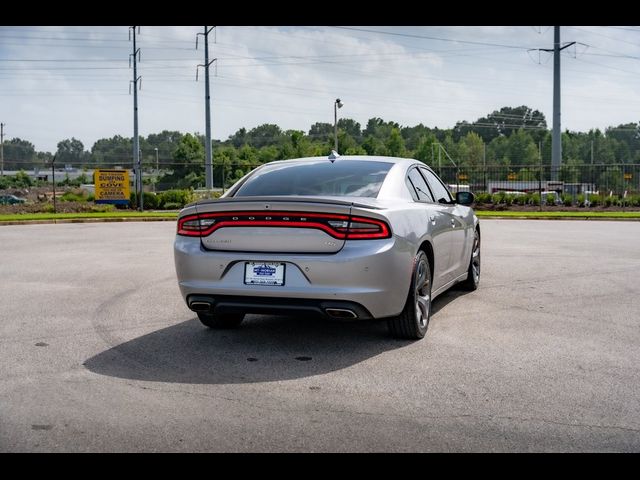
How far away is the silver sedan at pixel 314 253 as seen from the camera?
18.6 feet

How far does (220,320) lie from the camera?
687 centimetres

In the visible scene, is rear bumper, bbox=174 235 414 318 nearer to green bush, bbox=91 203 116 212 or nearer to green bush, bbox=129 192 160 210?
green bush, bbox=91 203 116 212

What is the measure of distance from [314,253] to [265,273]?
420 mm

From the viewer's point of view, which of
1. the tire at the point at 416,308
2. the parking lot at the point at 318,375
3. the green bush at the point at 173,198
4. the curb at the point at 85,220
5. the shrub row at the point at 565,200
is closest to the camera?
the parking lot at the point at 318,375

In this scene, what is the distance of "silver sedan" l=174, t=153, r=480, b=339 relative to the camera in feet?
18.6

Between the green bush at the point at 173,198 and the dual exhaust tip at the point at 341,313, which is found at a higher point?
the green bush at the point at 173,198

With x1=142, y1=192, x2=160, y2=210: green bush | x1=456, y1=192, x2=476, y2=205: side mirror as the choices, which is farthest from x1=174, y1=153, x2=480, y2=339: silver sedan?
x1=142, y1=192, x2=160, y2=210: green bush

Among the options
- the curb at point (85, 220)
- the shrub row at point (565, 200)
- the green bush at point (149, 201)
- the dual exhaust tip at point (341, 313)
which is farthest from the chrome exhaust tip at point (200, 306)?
the shrub row at point (565, 200)

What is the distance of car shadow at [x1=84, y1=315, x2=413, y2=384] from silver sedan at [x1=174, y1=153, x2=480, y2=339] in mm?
351

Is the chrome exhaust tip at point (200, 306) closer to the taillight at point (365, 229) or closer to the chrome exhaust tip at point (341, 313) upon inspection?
the chrome exhaust tip at point (341, 313)

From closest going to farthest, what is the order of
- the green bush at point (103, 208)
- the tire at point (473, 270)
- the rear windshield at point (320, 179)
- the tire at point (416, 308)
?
the tire at point (416, 308) < the rear windshield at point (320, 179) < the tire at point (473, 270) < the green bush at point (103, 208)

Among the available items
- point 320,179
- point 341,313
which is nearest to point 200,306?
point 341,313
